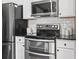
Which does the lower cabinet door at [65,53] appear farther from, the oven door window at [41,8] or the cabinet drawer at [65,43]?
the oven door window at [41,8]

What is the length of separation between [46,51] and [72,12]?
1.06 m

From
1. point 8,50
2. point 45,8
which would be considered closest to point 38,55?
point 8,50

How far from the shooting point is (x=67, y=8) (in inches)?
108

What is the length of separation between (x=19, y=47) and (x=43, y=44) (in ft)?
2.78

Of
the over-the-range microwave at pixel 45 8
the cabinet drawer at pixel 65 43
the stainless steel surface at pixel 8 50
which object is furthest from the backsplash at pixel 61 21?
the stainless steel surface at pixel 8 50

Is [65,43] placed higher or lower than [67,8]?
lower

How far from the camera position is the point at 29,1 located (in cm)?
344

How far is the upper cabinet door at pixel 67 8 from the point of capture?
2680 mm

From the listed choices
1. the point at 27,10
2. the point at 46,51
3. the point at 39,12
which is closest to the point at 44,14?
the point at 39,12

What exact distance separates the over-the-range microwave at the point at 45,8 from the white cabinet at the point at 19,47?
80 centimetres

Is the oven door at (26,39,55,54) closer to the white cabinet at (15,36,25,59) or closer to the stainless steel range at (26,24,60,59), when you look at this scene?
the stainless steel range at (26,24,60,59)

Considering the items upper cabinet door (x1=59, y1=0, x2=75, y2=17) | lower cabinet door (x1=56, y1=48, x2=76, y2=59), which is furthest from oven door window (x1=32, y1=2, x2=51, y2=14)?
lower cabinet door (x1=56, y1=48, x2=76, y2=59)

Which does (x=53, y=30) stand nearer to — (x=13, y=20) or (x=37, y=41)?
(x=37, y=41)

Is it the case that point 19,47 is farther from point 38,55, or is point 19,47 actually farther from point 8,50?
point 38,55
